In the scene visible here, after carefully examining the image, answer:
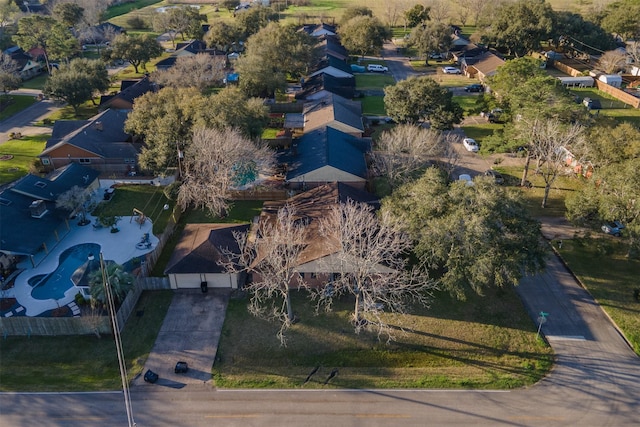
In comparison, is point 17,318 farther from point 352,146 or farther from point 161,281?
point 352,146

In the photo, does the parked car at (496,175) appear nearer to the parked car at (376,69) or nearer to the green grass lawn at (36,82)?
the parked car at (376,69)

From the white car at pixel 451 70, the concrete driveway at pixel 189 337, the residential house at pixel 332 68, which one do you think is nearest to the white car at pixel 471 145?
the residential house at pixel 332 68

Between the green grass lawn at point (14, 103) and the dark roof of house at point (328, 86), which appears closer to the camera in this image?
the green grass lawn at point (14, 103)

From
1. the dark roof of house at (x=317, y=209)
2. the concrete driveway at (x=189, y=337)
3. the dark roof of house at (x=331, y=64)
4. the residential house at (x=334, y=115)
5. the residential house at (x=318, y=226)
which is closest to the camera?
the concrete driveway at (x=189, y=337)

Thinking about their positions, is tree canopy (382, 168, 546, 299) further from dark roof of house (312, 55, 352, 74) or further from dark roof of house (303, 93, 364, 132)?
dark roof of house (312, 55, 352, 74)

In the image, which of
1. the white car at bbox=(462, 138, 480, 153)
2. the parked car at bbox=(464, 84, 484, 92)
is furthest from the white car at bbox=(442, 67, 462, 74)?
the white car at bbox=(462, 138, 480, 153)

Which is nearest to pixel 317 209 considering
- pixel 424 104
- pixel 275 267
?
pixel 275 267
